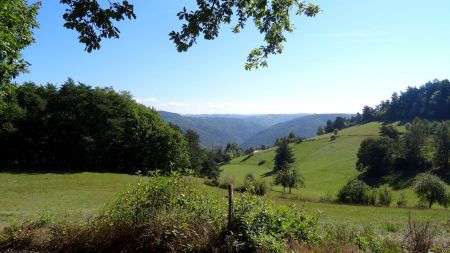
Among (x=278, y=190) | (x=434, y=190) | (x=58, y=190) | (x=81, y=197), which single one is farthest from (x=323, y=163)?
(x=81, y=197)

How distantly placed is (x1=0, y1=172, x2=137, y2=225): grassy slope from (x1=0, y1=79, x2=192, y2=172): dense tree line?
328 inches

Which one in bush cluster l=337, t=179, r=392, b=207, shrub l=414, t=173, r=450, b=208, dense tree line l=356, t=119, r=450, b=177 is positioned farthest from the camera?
dense tree line l=356, t=119, r=450, b=177

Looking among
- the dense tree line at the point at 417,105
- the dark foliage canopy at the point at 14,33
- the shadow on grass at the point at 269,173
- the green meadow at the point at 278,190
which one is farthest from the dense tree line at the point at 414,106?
the dark foliage canopy at the point at 14,33

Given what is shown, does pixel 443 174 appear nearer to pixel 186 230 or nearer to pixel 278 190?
pixel 278 190

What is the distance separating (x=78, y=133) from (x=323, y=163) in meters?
71.1

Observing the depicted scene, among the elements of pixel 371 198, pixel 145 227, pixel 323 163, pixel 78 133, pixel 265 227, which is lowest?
pixel 371 198

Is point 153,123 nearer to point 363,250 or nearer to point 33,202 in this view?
point 33,202

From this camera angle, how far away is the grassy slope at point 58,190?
107 ft

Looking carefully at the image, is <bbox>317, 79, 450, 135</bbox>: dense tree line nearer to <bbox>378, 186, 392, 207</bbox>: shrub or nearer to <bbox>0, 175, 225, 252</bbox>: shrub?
<bbox>378, 186, 392, 207</bbox>: shrub

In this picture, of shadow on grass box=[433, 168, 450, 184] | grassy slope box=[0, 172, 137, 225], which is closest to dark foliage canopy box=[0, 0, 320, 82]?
grassy slope box=[0, 172, 137, 225]

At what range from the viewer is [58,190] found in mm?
42250

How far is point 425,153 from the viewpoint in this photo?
9031 centimetres

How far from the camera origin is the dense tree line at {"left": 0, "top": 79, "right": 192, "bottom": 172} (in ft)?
188

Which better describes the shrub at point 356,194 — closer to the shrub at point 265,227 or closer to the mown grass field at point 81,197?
the mown grass field at point 81,197
